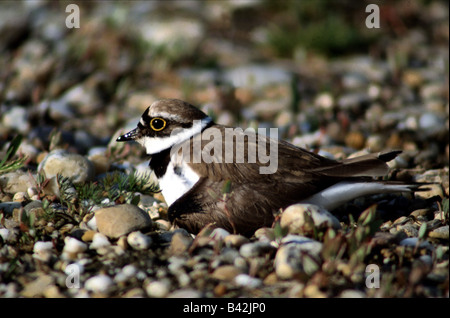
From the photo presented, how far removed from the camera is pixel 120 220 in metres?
3.50

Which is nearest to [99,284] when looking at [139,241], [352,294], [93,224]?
[139,241]

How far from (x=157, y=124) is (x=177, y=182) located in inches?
22.5

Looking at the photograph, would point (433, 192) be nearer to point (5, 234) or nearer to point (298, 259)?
point (298, 259)

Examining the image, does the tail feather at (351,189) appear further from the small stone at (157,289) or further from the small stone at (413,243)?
the small stone at (157,289)

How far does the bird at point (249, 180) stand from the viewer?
147 inches

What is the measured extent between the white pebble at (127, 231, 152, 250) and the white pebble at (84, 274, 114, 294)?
0.36 metres

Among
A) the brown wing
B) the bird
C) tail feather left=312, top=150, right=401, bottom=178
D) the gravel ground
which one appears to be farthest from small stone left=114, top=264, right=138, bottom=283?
tail feather left=312, top=150, right=401, bottom=178

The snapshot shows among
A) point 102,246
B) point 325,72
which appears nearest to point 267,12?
point 325,72

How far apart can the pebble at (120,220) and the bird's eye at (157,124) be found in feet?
2.76

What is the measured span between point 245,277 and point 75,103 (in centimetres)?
474

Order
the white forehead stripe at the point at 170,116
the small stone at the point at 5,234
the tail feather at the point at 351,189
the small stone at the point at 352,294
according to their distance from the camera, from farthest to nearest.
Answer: the white forehead stripe at the point at 170,116 → the tail feather at the point at 351,189 → the small stone at the point at 5,234 → the small stone at the point at 352,294

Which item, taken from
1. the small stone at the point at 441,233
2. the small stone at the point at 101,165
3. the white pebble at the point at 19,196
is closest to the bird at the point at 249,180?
the small stone at the point at 441,233
